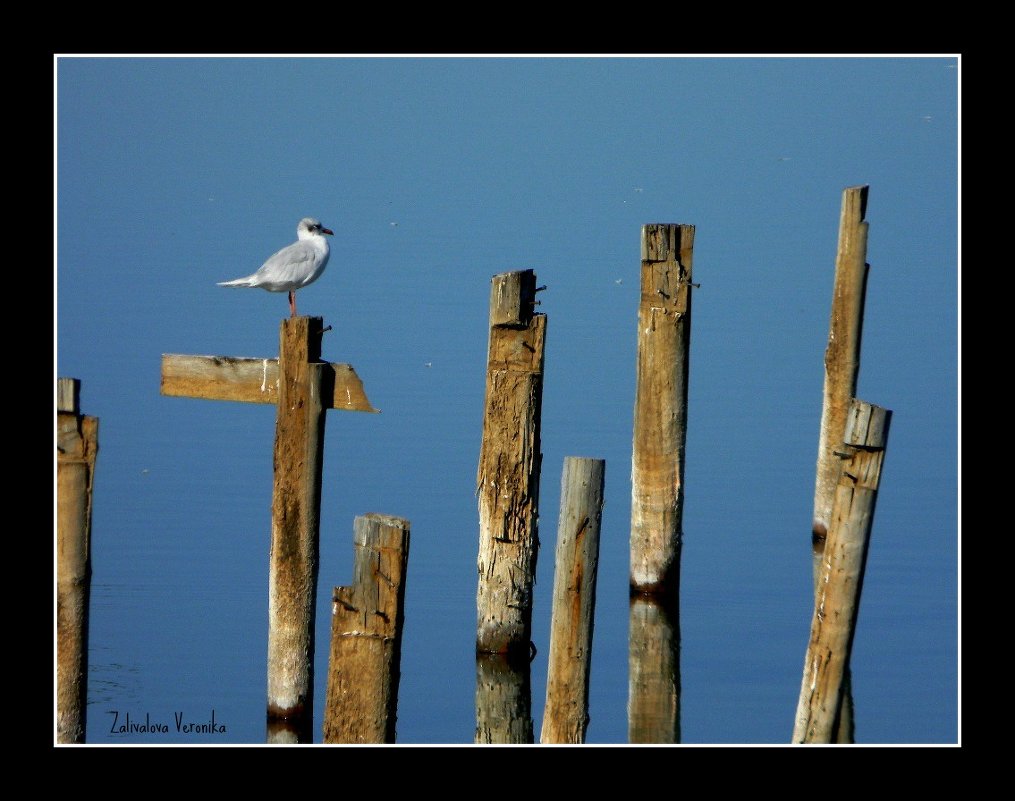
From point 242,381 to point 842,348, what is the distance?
519 cm

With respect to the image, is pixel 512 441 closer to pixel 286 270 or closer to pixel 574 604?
pixel 574 604

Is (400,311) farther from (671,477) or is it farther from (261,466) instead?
(671,477)

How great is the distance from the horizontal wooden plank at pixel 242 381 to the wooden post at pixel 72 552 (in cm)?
64

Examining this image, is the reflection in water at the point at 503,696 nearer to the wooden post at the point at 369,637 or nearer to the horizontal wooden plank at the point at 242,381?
the wooden post at the point at 369,637

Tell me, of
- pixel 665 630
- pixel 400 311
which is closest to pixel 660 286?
pixel 665 630

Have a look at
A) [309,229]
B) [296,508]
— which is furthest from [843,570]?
[309,229]

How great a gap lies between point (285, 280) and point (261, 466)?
16.9ft

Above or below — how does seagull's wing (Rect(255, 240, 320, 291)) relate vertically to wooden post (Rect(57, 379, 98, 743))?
above

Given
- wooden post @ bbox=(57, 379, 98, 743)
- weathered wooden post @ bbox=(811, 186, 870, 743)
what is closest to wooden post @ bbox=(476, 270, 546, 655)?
wooden post @ bbox=(57, 379, 98, 743)

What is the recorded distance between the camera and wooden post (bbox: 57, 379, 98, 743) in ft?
23.2

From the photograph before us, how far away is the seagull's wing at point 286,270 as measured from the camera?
9.23 m

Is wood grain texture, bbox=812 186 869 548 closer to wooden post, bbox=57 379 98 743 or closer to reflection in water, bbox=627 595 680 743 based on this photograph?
reflection in water, bbox=627 595 680 743

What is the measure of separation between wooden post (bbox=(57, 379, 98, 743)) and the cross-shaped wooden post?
2.39 feet

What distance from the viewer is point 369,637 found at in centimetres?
693
